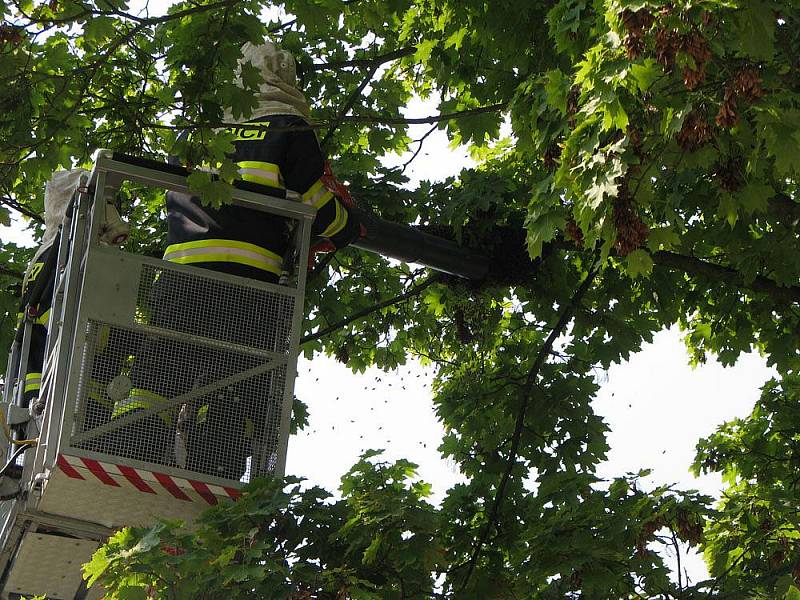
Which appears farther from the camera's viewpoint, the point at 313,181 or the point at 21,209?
the point at 21,209

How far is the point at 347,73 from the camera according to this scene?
12.6 meters

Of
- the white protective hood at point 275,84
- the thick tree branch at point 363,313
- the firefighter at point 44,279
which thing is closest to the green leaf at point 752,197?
the white protective hood at point 275,84

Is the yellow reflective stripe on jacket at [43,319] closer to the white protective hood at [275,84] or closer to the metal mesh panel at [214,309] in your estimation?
the metal mesh panel at [214,309]

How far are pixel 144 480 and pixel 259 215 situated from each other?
1.71 meters

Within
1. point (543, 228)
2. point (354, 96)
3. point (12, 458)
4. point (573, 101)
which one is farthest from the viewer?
point (354, 96)

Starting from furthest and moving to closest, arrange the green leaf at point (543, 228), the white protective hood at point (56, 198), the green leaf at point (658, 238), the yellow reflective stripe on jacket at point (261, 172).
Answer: the white protective hood at point (56, 198) < the yellow reflective stripe on jacket at point (261, 172) < the green leaf at point (543, 228) < the green leaf at point (658, 238)

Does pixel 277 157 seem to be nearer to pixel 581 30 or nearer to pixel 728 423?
pixel 581 30

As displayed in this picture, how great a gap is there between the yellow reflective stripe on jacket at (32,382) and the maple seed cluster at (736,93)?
15.8 feet

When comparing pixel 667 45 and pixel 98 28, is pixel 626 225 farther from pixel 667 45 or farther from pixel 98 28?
pixel 98 28

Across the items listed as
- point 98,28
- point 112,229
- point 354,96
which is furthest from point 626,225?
point 354,96

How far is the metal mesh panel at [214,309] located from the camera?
770cm

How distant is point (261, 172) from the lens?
330 inches

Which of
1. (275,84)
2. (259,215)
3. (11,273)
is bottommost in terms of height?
(259,215)

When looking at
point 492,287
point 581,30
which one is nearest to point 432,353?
point 492,287
